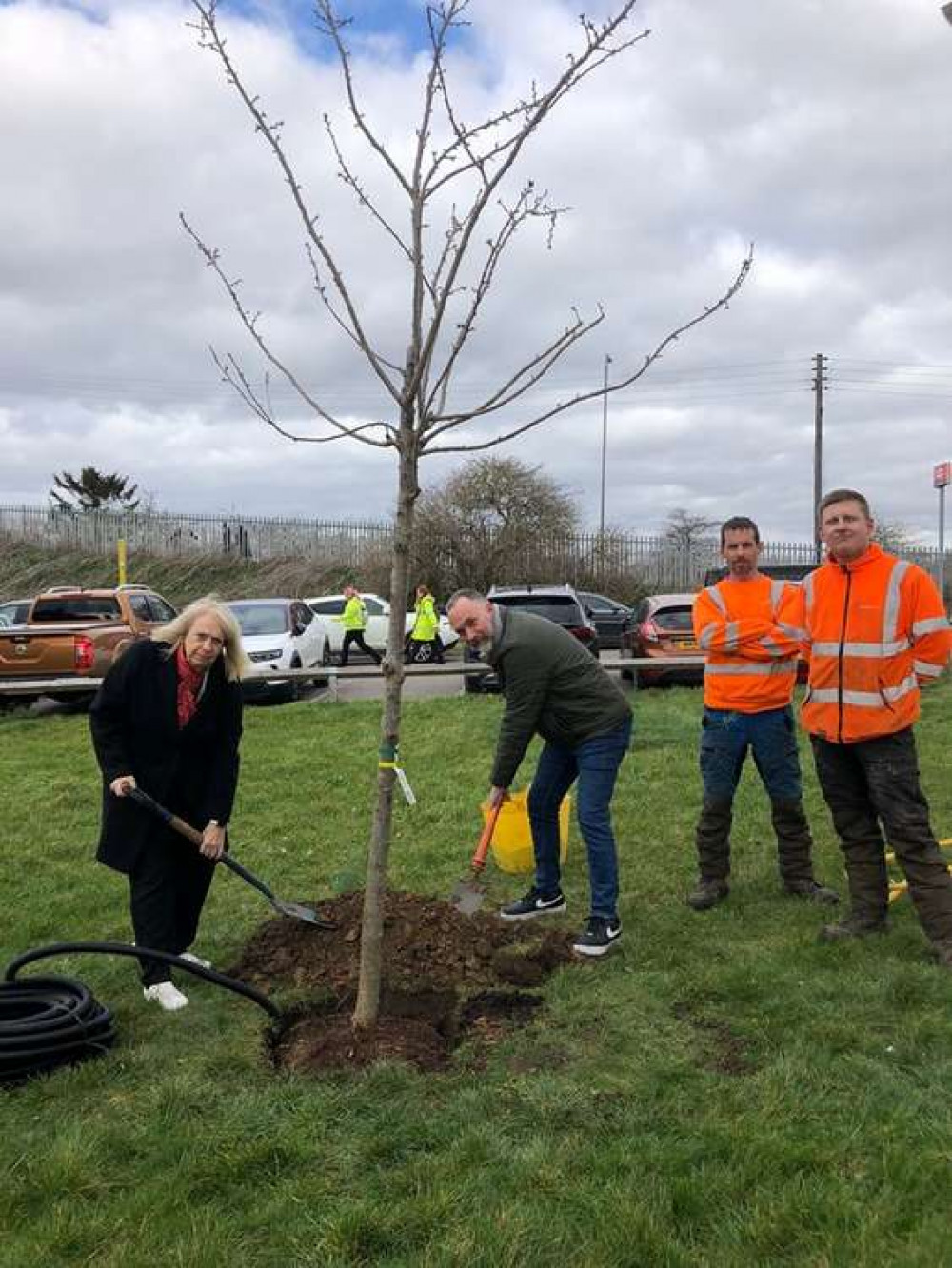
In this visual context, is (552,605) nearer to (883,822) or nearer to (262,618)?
(262,618)

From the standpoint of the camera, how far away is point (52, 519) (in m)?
37.7

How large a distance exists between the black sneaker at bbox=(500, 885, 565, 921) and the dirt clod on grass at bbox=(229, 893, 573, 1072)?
0.38ft

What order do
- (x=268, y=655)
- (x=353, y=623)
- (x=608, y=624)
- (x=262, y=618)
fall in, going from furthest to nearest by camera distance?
(x=608, y=624)
(x=353, y=623)
(x=262, y=618)
(x=268, y=655)

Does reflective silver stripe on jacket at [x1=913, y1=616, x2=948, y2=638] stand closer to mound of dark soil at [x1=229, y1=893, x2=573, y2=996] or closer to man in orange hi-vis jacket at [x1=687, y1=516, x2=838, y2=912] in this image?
man in orange hi-vis jacket at [x1=687, y1=516, x2=838, y2=912]

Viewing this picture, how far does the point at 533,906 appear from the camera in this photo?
5.28 meters

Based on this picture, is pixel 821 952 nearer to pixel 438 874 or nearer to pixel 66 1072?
pixel 438 874

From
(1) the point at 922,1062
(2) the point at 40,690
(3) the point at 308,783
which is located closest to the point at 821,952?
(1) the point at 922,1062

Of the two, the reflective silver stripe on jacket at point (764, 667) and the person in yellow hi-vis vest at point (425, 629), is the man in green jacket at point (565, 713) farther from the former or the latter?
the person in yellow hi-vis vest at point (425, 629)

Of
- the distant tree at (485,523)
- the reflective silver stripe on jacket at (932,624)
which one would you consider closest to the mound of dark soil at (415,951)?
the reflective silver stripe on jacket at (932,624)

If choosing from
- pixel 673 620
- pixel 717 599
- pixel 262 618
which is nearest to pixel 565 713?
pixel 717 599

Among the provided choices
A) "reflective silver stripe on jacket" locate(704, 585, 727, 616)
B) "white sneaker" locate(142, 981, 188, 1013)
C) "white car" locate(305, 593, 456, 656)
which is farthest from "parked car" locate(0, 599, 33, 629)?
"reflective silver stripe on jacket" locate(704, 585, 727, 616)

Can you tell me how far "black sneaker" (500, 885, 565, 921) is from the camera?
521 cm

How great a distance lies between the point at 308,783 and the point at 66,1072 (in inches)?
201

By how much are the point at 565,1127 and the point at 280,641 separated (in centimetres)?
1284
